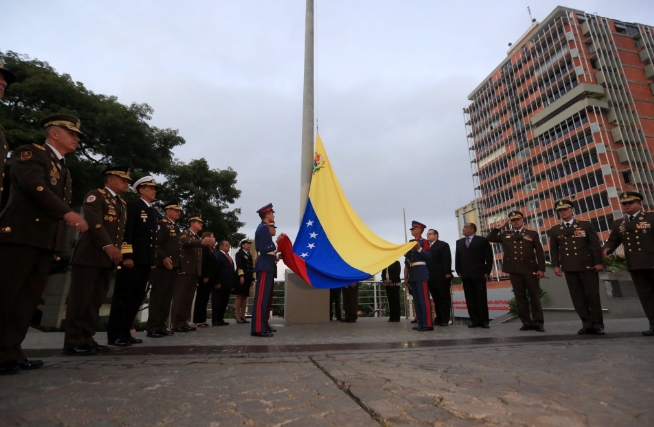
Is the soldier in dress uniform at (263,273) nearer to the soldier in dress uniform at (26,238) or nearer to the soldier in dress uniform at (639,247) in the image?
the soldier in dress uniform at (26,238)

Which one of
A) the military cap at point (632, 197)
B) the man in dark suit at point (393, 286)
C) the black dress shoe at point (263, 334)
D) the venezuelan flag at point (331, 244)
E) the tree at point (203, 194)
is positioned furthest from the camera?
the tree at point (203, 194)

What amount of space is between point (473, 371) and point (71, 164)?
1218cm

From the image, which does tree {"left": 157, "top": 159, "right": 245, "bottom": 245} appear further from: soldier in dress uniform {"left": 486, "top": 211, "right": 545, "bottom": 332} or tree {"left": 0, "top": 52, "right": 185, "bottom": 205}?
soldier in dress uniform {"left": 486, "top": 211, "right": 545, "bottom": 332}

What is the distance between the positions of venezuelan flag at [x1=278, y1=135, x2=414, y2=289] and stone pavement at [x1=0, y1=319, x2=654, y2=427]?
3.74 metres

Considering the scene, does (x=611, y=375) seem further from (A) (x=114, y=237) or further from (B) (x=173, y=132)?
(B) (x=173, y=132)

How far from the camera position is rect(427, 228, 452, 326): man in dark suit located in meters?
7.36

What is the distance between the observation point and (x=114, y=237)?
12.7 feet

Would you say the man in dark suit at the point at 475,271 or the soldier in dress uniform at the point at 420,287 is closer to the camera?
the soldier in dress uniform at the point at 420,287

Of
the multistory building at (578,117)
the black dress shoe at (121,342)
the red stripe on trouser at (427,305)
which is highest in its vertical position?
the multistory building at (578,117)

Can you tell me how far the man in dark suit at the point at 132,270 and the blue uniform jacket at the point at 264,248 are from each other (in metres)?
1.35

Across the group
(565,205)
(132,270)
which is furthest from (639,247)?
(132,270)

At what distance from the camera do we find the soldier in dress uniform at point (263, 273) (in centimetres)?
508

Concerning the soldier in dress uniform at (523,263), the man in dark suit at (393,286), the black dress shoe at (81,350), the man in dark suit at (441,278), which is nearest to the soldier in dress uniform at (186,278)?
the black dress shoe at (81,350)

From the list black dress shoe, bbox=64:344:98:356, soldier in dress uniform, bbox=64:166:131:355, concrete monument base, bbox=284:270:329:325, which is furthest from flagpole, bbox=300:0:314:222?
black dress shoe, bbox=64:344:98:356
